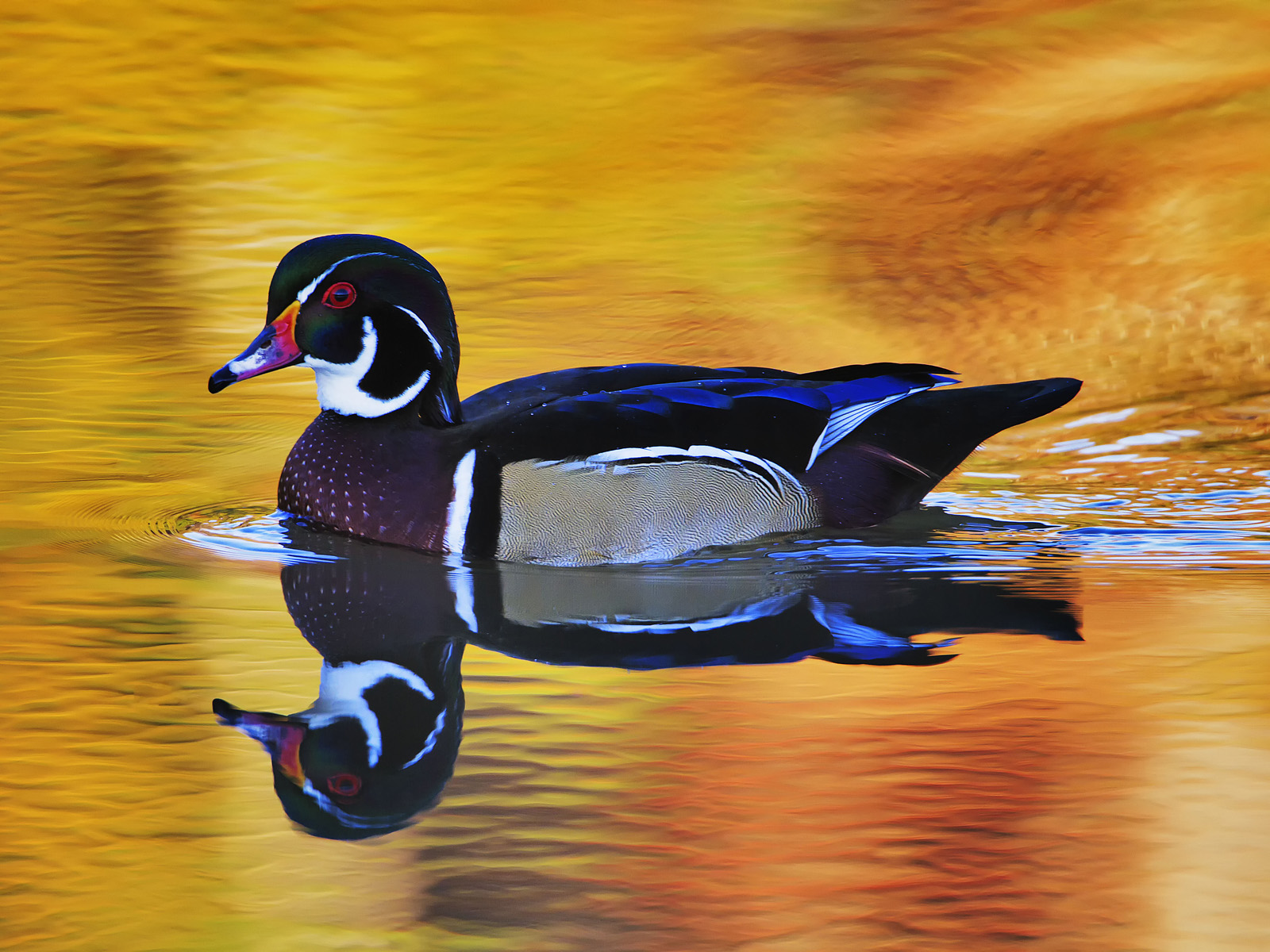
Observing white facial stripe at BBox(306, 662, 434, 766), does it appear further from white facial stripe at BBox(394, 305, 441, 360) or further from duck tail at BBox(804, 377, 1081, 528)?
duck tail at BBox(804, 377, 1081, 528)

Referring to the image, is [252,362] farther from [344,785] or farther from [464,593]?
[344,785]

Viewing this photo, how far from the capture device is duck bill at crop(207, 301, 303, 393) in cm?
566

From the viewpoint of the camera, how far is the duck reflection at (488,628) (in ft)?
11.7

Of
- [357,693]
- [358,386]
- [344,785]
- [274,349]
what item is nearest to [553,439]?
[358,386]

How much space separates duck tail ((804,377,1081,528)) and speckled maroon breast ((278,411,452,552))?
1352 mm

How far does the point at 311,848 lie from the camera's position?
10.5ft

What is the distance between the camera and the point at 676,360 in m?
8.55

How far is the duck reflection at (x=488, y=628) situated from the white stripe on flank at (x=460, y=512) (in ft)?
0.27

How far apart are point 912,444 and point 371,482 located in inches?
77.9

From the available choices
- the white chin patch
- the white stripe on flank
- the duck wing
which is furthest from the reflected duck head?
the white chin patch

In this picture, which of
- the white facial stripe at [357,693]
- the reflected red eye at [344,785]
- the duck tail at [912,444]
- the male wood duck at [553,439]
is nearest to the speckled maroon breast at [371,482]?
the male wood duck at [553,439]

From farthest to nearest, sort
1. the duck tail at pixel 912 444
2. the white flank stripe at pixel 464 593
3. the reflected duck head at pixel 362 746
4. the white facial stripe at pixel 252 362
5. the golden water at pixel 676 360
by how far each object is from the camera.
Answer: the duck tail at pixel 912 444, the white facial stripe at pixel 252 362, the white flank stripe at pixel 464 593, the reflected duck head at pixel 362 746, the golden water at pixel 676 360

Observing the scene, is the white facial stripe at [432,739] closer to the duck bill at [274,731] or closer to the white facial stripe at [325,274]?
the duck bill at [274,731]

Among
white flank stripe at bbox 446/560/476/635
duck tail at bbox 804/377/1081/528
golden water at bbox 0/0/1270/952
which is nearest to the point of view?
golden water at bbox 0/0/1270/952
